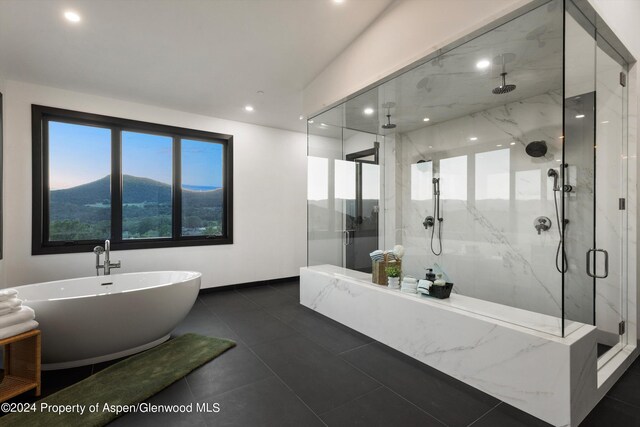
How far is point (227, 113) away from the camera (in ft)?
14.5

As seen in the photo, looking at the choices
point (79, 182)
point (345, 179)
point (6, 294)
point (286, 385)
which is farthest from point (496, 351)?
point (79, 182)

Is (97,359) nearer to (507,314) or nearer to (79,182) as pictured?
(79,182)

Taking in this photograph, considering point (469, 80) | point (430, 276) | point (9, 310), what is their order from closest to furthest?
1. point (9, 310)
2. point (430, 276)
3. point (469, 80)

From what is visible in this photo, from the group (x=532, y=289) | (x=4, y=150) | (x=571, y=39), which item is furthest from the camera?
(x=4, y=150)

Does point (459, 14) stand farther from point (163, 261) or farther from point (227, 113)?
point (163, 261)

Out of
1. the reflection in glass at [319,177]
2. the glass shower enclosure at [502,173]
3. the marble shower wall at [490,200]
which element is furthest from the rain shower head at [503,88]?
the reflection in glass at [319,177]

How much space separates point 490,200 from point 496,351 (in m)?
1.93

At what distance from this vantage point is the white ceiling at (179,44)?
7.39 ft

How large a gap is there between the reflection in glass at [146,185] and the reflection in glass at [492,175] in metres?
4.22

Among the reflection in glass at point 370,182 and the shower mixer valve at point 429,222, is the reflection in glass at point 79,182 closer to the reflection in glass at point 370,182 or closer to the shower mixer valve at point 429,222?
the reflection in glass at point 370,182

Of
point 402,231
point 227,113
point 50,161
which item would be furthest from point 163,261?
point 402,231

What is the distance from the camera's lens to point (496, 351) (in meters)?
1.87

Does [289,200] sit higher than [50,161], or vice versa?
[50,161]

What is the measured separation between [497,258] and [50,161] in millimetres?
5367
